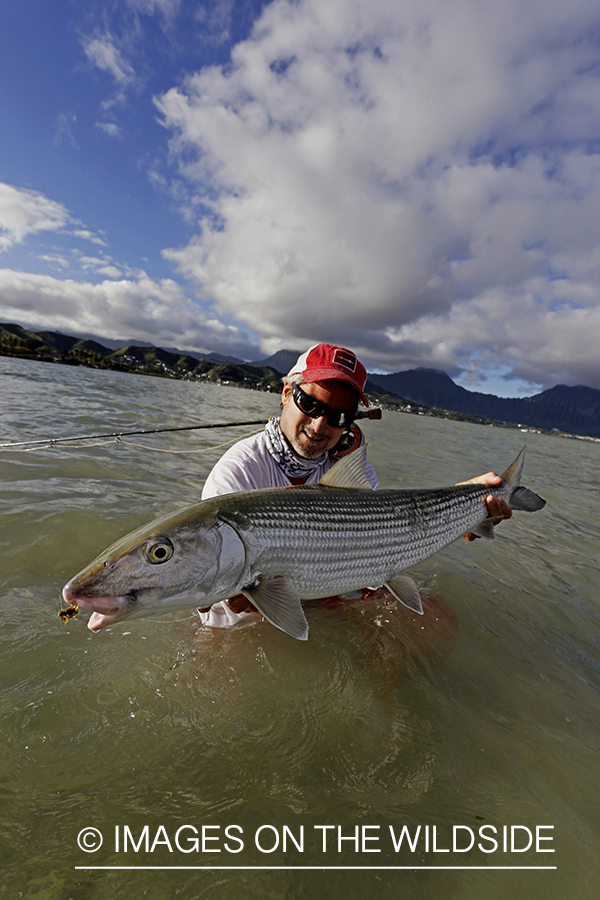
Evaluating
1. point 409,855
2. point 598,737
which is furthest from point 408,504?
point 598,737

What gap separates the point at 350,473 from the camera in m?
3.32

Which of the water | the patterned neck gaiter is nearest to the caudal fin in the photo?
the water

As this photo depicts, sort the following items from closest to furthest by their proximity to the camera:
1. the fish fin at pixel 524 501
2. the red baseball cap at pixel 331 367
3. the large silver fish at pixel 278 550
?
1. the large silver fish at pixel 278 550
2. the red baseball cap at pixel 331 367
3. the fish fin at pixel 524 501

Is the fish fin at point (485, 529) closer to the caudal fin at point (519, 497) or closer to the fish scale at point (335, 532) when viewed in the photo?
the caudal fin at point (519, 497)

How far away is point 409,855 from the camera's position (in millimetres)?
2281

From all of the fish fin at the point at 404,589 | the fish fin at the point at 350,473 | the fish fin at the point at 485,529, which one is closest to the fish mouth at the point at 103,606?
the fish fin at the point at 350,473

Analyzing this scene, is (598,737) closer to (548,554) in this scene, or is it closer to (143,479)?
(548,554)

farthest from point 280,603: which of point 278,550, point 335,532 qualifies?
point 335,532

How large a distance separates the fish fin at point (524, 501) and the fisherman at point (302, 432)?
0.32 meters

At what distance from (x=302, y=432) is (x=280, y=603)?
2081 mm

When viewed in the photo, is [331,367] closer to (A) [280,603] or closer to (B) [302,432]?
(B) [302,432]

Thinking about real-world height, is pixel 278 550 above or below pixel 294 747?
above

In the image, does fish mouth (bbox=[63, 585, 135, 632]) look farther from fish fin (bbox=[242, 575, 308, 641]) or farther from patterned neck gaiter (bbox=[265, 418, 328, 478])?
patterned neck gaiter (bbox=[265, 418, 328, 478])

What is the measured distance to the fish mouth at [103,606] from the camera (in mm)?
1978
